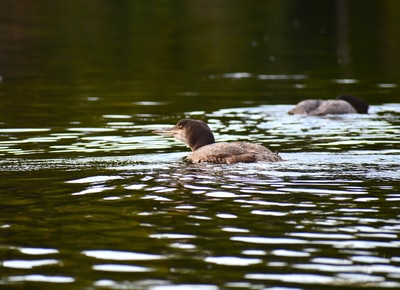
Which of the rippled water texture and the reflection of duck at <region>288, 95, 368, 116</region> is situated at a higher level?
the rippled water texture

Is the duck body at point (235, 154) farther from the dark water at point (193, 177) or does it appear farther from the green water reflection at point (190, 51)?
the green water reflection at point (190, 51)

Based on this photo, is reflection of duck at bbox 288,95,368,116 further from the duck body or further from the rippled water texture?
the duck body

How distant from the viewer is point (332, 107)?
1032 inches

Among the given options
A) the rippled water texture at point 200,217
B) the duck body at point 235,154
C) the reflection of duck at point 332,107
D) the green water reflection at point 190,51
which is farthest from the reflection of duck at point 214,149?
the green water reflection at point 190,51

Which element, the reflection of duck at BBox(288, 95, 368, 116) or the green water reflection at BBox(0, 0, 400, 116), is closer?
the reflection of duck at BBox(288, 95, 368, 116)

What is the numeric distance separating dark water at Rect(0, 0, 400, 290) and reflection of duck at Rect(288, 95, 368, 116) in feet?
1.55

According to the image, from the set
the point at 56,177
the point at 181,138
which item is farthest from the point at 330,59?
the point at 56,177

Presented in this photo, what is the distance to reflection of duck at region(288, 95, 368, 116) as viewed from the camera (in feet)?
84.4

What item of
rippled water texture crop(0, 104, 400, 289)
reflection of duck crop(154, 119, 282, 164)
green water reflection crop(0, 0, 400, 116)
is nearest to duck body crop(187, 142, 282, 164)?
reflection of duck crop(154, 119, 282, 164)

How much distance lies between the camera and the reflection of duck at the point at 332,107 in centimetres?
2573

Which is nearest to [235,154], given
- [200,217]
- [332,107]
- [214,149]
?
[214,149]

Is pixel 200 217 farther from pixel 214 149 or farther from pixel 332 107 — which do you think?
pixel 332 107

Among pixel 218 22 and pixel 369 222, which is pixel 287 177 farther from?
pixel 218 22

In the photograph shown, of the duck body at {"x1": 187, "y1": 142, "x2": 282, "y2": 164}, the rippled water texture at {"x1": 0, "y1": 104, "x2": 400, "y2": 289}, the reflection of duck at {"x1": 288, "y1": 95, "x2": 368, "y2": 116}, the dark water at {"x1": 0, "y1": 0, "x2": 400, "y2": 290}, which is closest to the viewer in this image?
the rippled water texture at {"x1": 0, "y1": 104, "x2": 400, "y2": 289}
